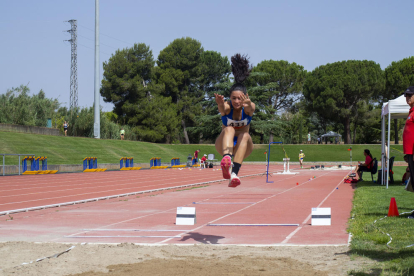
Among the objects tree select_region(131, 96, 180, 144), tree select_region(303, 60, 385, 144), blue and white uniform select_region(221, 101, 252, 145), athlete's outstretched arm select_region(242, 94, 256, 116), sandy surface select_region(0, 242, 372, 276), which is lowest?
sandy surface select_region(0, 242, 372, 276)

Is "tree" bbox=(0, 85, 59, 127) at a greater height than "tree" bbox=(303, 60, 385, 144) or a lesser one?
lesser

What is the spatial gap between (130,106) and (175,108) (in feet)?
27.0

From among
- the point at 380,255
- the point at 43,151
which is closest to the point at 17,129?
the point at 43,151

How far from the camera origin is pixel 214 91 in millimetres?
63125

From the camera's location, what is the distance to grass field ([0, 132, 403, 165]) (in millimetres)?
31234

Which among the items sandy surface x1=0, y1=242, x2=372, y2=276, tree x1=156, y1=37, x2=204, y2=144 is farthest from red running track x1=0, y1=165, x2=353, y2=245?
tree x1=156, y1=37, x2=204, y2=144

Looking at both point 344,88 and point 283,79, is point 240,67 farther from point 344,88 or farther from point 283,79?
point 283,79

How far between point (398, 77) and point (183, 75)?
1233 inches

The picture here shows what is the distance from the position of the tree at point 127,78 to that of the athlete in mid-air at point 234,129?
5388cm

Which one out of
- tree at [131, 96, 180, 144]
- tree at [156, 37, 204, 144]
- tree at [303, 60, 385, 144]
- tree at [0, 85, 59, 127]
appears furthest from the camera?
tree at [156, 37, 204, 144]

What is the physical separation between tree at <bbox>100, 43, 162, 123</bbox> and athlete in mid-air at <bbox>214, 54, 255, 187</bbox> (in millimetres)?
53880

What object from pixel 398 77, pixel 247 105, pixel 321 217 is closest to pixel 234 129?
pixel 247 105

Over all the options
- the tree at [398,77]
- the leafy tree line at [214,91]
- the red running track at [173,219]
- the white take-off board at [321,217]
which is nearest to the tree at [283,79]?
the leafy tree line at [214,91]

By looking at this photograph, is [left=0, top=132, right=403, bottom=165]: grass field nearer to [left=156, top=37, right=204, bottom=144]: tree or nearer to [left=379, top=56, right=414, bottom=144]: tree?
[left=156, top=37, right=204, bottom=144]: tree
